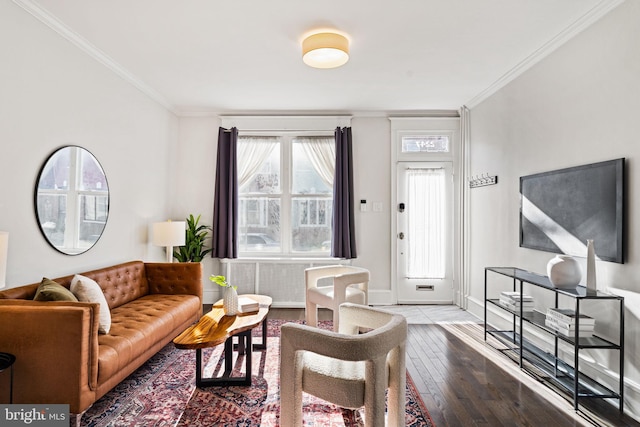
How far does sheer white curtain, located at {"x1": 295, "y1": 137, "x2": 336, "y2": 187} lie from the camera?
479cm

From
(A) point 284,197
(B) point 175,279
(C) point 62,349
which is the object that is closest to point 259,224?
(A) point 284,197

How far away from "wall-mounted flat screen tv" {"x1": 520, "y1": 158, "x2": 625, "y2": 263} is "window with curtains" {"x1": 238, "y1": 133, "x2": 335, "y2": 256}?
2.52m

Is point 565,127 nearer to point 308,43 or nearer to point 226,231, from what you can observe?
point 308,43

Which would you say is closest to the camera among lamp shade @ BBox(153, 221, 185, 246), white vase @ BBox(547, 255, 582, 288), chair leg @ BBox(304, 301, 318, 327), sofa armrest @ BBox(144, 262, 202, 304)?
white vase @ BBox(547, 255, 582, 288)

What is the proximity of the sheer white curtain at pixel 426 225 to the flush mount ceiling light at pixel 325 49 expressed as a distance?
95.9 inches

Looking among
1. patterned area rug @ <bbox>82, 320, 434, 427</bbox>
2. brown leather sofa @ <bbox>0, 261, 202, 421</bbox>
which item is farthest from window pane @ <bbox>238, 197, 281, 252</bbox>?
brown leather sofa @ <bbox>0, 261, 202, 421</bbox>

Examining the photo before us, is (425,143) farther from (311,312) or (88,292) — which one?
(88,292)

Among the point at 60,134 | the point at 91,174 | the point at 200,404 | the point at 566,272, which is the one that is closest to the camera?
the point at 200,404

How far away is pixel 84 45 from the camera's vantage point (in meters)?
2.93

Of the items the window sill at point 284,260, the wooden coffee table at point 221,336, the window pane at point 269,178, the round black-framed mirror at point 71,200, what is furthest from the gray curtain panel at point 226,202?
the wooden coffee table at point 221,336

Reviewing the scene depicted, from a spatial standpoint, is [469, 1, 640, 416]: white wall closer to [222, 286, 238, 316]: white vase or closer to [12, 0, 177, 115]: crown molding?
[222, 286, 238, 316]: white vase

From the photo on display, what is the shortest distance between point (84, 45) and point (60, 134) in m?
0.85

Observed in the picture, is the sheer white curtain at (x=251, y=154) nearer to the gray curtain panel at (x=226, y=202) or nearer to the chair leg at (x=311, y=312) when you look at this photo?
the gray curtain panel at (x=226, y=202)

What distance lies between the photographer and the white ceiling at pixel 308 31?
2.43 meters
